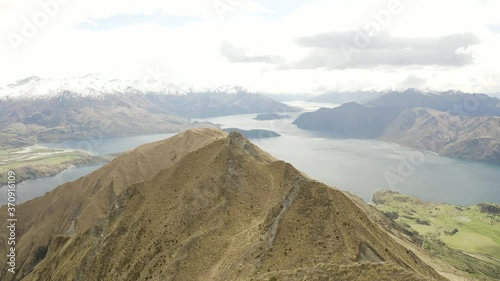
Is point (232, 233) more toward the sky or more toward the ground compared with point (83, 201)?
more toward the sky

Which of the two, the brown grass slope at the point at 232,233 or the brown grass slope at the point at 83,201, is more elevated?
the brown grass slope at the point at 232,233

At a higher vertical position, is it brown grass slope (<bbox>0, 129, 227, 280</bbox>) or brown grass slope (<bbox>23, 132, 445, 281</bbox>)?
brown grass slope (<bbox>23, 132, 445, 281</bbox>)

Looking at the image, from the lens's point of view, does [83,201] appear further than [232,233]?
Yes

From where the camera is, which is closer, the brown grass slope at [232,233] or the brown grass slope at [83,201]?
the brown grass slope at [232,233]

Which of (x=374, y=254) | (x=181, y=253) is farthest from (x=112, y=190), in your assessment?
(x=374, y=254)

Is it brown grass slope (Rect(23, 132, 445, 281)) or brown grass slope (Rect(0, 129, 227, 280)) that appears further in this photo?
brown grass slope (Rect(0, 129, 227, 280))
